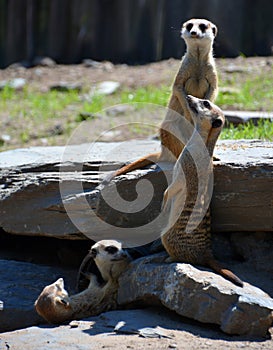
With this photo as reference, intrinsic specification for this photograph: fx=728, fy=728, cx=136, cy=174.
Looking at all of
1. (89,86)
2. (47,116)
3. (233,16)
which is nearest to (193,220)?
(47,116)

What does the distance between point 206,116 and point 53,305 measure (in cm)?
133

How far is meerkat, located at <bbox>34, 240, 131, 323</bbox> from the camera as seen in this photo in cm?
403

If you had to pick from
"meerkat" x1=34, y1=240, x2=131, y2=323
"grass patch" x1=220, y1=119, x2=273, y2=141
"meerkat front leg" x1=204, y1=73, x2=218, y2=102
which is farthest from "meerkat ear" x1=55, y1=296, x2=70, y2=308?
"grass patch" x1=220, y1=119, x2=273, y2=141

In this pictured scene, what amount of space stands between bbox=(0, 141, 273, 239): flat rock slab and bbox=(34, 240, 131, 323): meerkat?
25cm

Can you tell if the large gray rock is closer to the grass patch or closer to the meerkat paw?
the meerkat paw

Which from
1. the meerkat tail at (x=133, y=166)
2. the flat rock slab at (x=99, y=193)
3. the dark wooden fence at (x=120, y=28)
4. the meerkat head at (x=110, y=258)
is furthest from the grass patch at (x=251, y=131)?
the dark wooden fence at (x=120, y=28)

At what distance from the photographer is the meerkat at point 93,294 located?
13.2 ft

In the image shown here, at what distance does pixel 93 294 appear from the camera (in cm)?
420

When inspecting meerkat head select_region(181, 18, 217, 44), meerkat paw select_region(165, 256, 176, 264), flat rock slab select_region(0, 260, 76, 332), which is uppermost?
meerkat head select_region(181, 18, 217, 44)

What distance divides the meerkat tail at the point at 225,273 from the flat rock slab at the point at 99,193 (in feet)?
1.47

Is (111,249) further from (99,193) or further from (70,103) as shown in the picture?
(70,103)

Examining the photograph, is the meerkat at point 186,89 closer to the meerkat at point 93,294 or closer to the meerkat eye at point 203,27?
the meerkat eye at point 203,27

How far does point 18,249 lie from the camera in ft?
17.2

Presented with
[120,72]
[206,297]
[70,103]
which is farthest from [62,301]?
[120,72]
